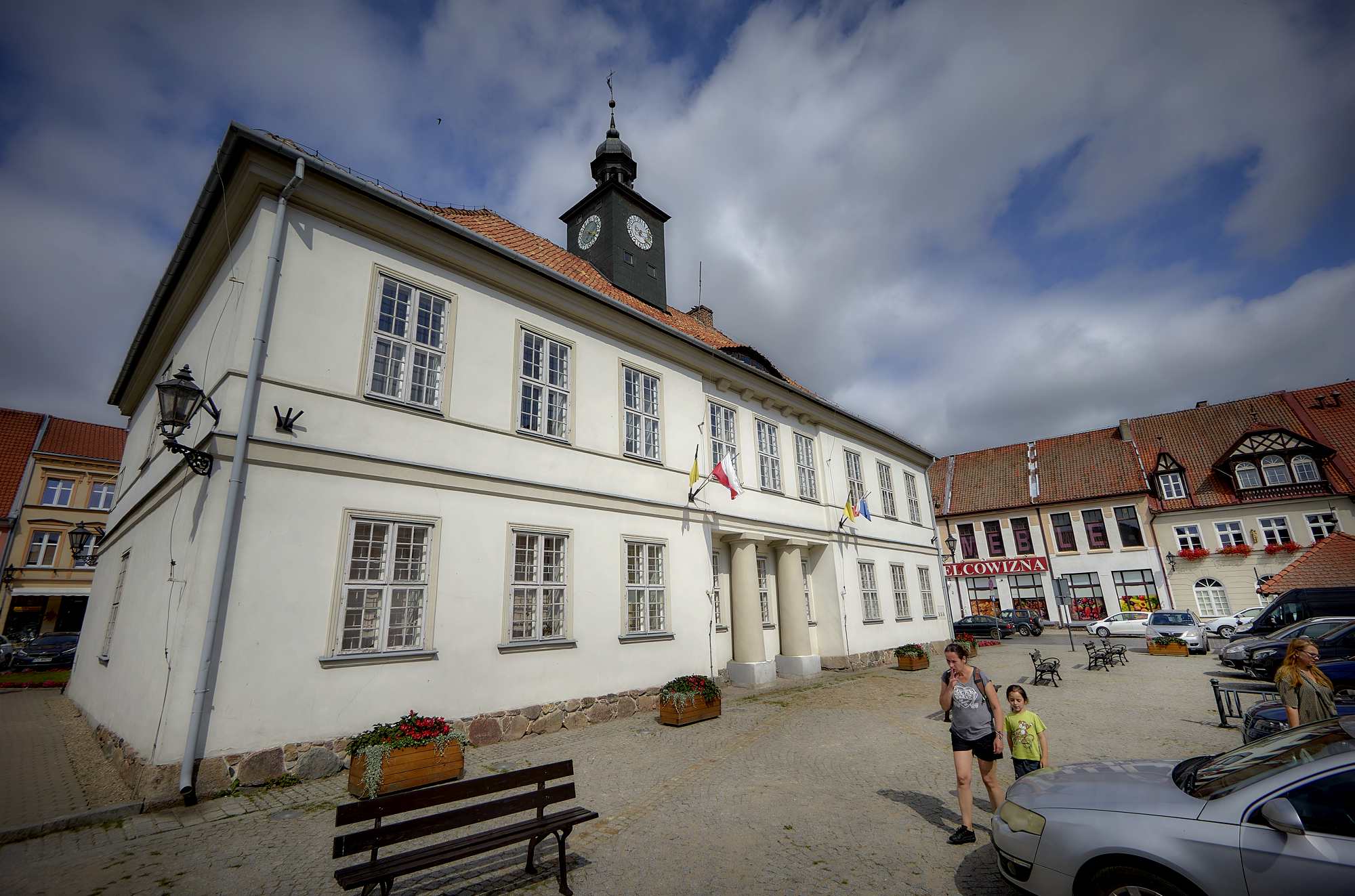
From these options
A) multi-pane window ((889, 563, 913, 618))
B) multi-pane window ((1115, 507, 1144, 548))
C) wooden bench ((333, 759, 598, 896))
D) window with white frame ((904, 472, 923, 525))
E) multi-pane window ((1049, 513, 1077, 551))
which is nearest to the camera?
wooden bench ((333, 759, 598, 896))

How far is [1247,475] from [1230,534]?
343 centimetres

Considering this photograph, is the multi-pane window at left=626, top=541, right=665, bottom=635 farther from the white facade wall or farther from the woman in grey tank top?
the woman in grey tank top

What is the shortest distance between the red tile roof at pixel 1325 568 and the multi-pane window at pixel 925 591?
11.4 meters

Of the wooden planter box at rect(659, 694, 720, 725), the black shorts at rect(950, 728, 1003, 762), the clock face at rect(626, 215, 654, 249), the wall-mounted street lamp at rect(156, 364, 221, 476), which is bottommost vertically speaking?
the wooden planter box at rect(659, 694, 720, 725)

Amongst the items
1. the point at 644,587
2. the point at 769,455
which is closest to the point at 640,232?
the point at 769,455

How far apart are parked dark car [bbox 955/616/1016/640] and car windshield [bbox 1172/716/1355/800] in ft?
102

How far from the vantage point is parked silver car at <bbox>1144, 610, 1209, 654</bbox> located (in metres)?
23.0

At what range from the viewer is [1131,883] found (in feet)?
11.9

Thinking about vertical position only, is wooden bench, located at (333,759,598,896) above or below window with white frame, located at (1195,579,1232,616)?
below

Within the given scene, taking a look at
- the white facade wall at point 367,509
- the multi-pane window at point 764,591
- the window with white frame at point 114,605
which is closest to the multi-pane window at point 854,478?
the multi-pane window at point 764,591

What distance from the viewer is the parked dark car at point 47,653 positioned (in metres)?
24.5

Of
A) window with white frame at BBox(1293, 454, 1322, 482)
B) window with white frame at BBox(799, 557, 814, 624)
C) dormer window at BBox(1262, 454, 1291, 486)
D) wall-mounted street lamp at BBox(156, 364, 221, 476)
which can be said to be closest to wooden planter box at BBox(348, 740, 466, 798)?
wall-mounted street lamp at BBox(156, 364, 221, 476)

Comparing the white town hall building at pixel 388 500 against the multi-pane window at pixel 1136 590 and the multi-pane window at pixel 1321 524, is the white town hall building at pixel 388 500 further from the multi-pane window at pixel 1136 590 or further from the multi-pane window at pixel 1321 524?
the multi-pane window at pixel 1321 524

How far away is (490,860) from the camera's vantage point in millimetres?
5465
